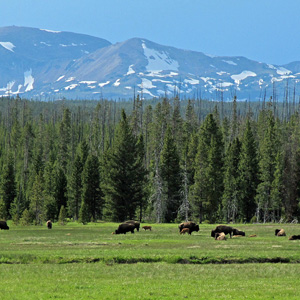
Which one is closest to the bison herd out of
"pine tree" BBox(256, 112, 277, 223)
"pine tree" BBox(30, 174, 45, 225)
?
"pine tree" BBox(30, 174, 45, 225)

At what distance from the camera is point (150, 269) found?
96.9 ft

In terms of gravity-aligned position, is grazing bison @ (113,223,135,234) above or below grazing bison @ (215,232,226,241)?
below

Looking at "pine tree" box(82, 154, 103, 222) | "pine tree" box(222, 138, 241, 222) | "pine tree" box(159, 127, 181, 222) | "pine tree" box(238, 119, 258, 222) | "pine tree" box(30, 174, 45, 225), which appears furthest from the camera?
"pine tree" box(82, 154, 103, 222)

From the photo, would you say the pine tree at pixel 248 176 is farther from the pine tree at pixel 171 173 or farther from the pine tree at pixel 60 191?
the pine tree at pixel 60 191

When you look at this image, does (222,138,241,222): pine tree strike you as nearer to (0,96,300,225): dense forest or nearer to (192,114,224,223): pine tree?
(0,96,300,225): dense forest

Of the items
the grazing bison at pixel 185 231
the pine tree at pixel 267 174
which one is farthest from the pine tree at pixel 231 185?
the grazing bison at pixel 185 231

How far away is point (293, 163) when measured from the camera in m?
96.8

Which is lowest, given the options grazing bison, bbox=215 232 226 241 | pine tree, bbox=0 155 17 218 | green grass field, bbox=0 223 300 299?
pine tree, bbox=0 155 17 218

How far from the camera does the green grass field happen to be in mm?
22500

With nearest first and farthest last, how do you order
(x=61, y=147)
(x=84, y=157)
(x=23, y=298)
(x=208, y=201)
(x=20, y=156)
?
(x=23, y=298) → (x=208, y=201) → (x=84, y=157) → (x=61, y=147) → (x=20, y=156)

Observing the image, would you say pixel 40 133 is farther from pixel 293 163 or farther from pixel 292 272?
pixel 292 272

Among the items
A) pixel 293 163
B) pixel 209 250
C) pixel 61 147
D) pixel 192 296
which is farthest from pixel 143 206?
pixel 192 296

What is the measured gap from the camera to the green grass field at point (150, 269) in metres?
22.5

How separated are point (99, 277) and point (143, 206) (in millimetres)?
72845
